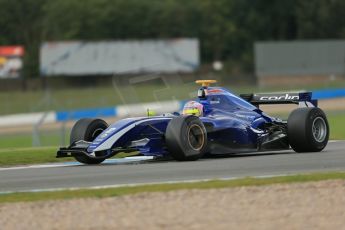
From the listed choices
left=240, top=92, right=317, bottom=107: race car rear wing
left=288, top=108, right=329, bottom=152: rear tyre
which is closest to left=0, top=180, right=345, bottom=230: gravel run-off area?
left=288, top=108, right=329, bottom=152: rear tyre

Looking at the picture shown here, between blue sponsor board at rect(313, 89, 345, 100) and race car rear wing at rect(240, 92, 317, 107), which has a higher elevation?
race car rear wing at rect(240, 92, 317, 107)

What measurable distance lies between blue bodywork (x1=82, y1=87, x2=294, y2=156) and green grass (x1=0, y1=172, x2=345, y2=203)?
308cm

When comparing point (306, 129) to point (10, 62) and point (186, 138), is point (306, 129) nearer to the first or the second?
point (186, 138)

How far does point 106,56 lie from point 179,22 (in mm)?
16044

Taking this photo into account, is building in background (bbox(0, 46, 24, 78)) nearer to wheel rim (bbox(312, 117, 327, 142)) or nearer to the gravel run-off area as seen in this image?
wheel rim (bbox(312, 117, 327, 142))

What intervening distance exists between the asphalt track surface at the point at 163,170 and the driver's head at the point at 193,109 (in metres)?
0.89

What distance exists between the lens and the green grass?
410 inches

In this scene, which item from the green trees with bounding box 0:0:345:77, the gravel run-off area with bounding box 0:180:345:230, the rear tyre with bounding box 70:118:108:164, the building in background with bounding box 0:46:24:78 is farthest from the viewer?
the green trees with bounding box 0:0:345:77

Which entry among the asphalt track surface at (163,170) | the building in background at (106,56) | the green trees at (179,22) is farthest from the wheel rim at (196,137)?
the green trees at (179,22)

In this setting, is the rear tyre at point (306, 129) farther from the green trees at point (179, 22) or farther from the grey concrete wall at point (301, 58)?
the green trees at point (179, 22)

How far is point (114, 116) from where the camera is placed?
46.7 metres

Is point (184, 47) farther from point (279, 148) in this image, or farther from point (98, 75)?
point (279, 148)

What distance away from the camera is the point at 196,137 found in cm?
1423

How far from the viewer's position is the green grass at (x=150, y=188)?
1041 centimetres
